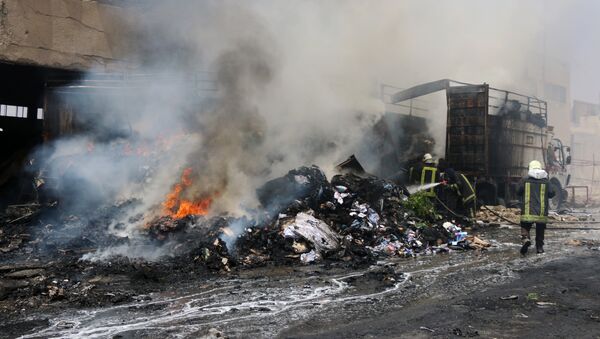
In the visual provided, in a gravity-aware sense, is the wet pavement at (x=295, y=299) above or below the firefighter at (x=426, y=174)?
below

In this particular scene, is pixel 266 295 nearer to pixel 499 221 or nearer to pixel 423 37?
pixel 499 221

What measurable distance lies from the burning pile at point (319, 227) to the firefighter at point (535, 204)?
3.12ft

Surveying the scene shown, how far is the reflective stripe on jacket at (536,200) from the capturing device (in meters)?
6.68

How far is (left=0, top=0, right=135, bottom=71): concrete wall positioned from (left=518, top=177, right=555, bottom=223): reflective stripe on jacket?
8803 mm

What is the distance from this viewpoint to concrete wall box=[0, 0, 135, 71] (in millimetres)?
9156

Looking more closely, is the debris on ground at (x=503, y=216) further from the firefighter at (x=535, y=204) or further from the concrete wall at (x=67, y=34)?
the concrete wall at (x=67, y=34)

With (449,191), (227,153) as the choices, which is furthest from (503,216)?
(227,153)

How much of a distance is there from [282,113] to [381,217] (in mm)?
3490

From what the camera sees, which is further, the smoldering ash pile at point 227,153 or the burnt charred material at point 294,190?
the burnt charred material at point 294,190

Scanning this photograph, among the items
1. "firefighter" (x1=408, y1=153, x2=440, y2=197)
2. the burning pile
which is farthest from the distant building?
the burning pile

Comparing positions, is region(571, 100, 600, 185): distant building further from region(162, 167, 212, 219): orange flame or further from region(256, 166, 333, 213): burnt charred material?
region(162, 167, 212, 219): orange flame

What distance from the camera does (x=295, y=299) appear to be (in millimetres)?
4582

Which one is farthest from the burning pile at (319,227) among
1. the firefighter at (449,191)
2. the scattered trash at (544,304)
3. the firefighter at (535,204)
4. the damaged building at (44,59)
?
the damaged building at (44,59)

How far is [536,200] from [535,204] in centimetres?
6
